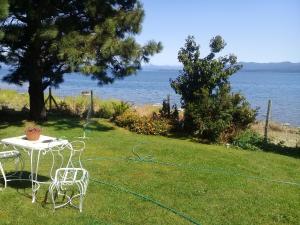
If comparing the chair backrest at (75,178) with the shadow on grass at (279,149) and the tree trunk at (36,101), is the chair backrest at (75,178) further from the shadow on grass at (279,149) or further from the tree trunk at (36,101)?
the tree trunk at (36,101)

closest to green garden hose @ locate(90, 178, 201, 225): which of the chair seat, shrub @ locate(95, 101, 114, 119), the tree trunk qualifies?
the chair seat

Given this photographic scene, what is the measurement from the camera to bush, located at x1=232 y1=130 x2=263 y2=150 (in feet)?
43.6

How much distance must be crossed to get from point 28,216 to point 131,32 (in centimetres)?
931

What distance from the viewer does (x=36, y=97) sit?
15.2 meters

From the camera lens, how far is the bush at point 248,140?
1330 centimetres

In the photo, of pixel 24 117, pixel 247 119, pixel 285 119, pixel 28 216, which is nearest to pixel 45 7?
pixel 24 117

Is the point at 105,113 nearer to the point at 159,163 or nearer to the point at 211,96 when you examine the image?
the point at 211,96

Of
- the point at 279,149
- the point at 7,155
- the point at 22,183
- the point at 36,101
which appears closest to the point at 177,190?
the point at 22,183

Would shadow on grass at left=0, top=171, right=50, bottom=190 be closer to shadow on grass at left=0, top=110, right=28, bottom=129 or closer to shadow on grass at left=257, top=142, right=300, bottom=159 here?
shadow on grass at left=0, top=110, right=28, bottom=129

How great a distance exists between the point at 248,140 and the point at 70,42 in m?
6.20

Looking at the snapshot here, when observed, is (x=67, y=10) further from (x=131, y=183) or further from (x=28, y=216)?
(x=28, y=216)

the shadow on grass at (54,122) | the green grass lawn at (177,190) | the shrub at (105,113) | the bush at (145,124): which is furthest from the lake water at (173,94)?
the green grass lawn at (177,190)

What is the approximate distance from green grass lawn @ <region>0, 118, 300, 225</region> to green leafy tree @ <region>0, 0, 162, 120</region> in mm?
2970

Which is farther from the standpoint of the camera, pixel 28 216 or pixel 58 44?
pixel 58 44
